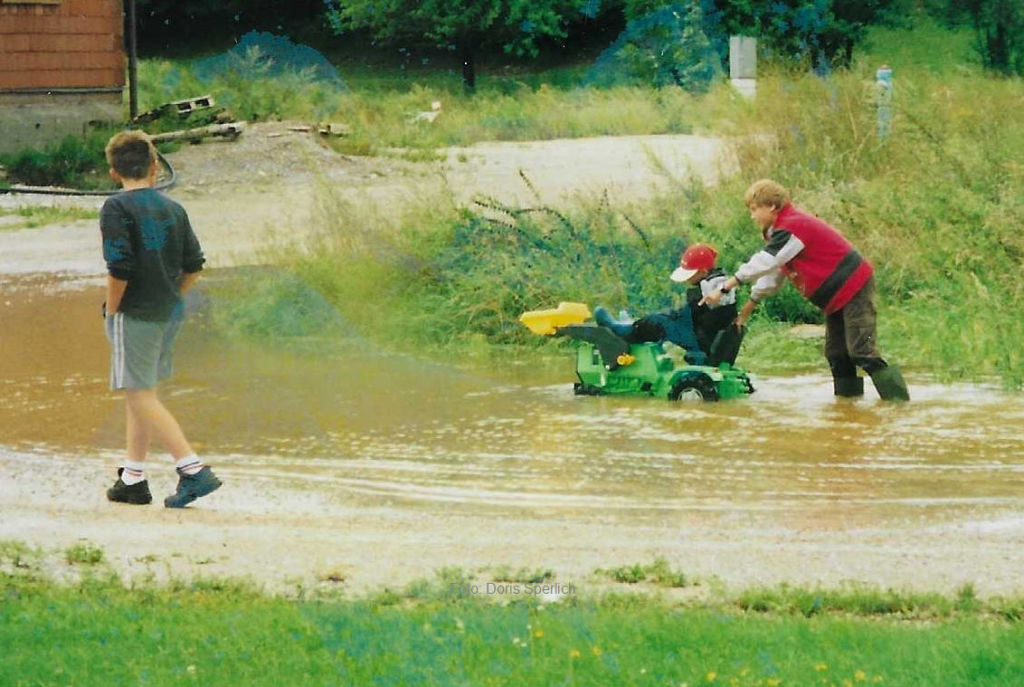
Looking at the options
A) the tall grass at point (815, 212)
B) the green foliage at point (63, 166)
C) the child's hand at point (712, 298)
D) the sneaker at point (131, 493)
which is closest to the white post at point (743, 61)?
the tall grass at point (815, 212)

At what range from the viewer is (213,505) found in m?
8.46

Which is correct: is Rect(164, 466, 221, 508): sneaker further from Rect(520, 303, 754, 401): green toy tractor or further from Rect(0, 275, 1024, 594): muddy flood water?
Rect(520, 303, 754, 401): green toy tractor

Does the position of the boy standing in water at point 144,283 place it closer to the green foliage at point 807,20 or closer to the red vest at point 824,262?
the red vest at point 824,262

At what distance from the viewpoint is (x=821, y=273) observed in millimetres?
11141

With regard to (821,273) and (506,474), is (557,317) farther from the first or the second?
(506,474)

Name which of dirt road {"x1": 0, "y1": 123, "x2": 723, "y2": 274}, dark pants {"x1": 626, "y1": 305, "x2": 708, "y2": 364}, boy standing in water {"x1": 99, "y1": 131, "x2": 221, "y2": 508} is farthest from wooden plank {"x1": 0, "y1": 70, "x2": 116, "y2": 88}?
→ boy standing in water {"x1": 99, "y1": 131, "x2": 221, "y2": 508}

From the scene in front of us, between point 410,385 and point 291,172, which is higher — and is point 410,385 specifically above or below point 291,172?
below

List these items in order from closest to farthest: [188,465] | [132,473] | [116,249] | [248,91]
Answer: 1. [116,249]
2. [188,465]
3. [132,473]
4. [248,91]

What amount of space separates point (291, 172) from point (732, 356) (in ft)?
52.1

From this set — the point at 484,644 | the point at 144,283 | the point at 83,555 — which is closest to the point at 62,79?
the point at 144,283

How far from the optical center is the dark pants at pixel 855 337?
36.4 ft

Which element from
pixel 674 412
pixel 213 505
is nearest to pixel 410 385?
pixel 674 412

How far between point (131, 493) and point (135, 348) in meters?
0.80

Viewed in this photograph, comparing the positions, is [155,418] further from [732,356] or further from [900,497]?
[732,356]
